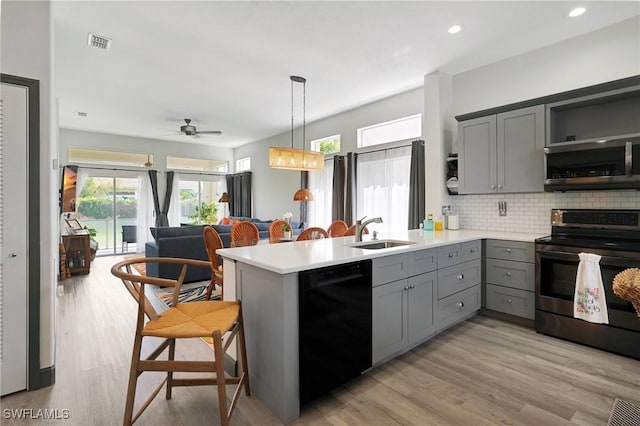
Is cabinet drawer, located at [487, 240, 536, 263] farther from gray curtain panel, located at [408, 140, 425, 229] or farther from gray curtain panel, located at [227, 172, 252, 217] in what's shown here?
gray curtain panel, located at [227, 172, 252, 217]

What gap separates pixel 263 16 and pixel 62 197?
6.73m

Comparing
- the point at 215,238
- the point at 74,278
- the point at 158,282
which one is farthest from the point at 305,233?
the point at 74,278

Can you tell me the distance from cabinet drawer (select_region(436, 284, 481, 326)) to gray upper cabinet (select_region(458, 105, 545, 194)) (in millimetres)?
1234

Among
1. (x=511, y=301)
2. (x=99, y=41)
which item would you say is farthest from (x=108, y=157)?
(x=511, y=301)

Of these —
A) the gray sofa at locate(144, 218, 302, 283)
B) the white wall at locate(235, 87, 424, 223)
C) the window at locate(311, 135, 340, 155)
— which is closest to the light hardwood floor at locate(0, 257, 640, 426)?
the gray sofa at locate(144, 218, 302, 283)

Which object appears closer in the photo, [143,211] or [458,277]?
[458,277]

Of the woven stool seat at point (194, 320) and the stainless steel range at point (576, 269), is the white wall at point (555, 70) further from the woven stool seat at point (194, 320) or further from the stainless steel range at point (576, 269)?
the woven stool seat at point (194, 320)

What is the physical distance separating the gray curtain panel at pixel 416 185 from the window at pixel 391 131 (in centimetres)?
38

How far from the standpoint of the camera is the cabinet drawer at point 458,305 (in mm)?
2875

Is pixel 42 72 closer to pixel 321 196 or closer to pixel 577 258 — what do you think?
pixel 577 258

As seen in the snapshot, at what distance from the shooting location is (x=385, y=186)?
17.4 feet

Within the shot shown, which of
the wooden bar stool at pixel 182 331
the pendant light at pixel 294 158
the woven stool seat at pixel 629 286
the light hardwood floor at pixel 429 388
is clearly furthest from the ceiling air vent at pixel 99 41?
the woven stool seat at pixel 629 286

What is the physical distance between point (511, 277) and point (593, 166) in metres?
1.34

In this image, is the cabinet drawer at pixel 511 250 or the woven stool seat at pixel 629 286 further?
the cabinet drawer at pixel 511 250
